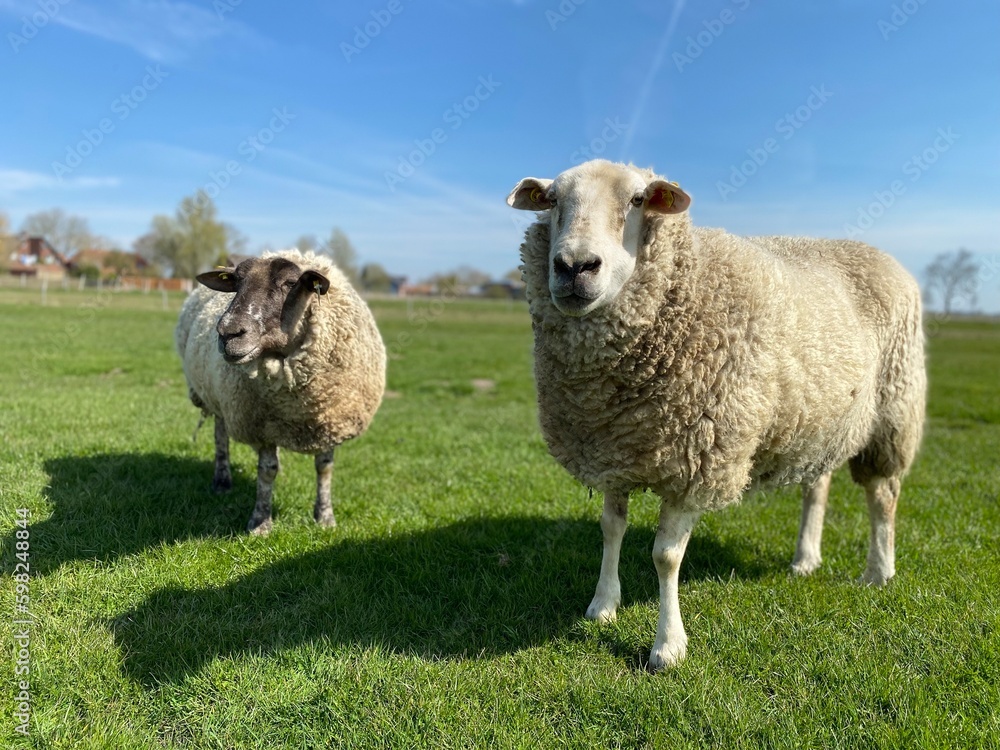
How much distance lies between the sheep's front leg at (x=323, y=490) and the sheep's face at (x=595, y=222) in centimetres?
276

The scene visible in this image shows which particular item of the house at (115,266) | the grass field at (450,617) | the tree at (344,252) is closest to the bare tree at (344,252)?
the tree at (344,252)

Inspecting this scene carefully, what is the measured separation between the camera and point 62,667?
9.53ft

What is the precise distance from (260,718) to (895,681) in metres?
2.97

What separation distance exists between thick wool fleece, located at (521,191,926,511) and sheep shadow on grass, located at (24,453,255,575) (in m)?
2.89

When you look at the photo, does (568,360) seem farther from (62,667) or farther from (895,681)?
(62,667)

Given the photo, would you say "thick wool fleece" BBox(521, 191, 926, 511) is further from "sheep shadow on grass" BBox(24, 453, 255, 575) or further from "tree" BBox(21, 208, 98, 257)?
"tree" BBox(21, 208, 98, 257)

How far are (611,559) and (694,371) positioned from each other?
1330 millimetres

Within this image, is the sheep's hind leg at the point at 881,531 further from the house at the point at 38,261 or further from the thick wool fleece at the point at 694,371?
the house at the point at 38,261

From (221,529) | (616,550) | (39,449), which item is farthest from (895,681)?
(39,449)

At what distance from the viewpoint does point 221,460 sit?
18.0 ft

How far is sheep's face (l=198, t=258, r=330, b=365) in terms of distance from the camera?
3.90 metres

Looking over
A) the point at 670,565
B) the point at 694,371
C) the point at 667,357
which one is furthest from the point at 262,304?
the point at 670,565

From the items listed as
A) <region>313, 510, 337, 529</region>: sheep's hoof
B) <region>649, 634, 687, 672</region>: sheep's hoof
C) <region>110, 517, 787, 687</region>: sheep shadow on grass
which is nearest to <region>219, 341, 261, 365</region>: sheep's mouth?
<region>110, 517, 787, 687</region>: sheep shadow on grass

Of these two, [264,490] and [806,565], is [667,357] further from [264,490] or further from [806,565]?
[264,490]
